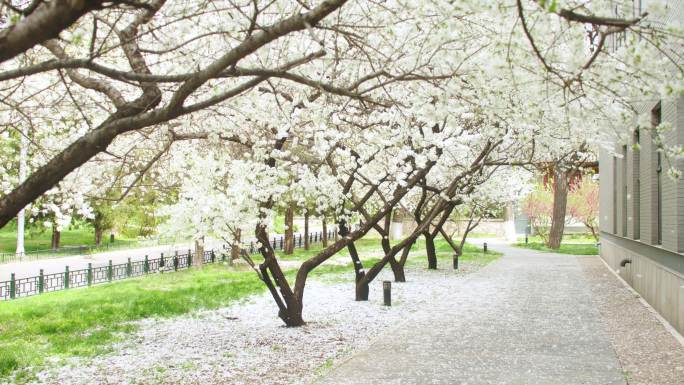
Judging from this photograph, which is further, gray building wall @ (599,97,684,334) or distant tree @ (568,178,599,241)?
distant tree @ (568,178,599,241)

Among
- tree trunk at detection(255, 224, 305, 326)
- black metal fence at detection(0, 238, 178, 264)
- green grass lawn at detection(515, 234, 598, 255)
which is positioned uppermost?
tree trunk at detection(255, 224, 305, 326)

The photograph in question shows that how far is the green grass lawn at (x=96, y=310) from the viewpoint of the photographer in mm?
9516

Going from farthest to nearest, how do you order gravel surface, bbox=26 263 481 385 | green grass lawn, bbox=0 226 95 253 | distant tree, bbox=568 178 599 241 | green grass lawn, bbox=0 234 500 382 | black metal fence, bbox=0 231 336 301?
distant tree, bbox=568 178 599 241
green grass lawn, bbox=0 226 95 253
black metal fence, bbox=0 231 336 301
green grass lawn, bbox=0 234 500 382
gravel surface, bbox=26 263 481 385

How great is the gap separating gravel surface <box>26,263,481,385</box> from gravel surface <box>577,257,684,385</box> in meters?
3.75

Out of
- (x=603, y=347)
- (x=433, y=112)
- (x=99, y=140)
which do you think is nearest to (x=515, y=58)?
(x=433, y=112)

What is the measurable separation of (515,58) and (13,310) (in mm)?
12754

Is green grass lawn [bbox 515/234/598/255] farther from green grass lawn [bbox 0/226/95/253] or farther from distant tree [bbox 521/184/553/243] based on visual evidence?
green grass lawn [bbox 0/226/95/253]

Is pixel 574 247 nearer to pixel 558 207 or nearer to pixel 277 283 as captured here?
pixel 558 207

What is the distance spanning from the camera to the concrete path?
23.5 ft

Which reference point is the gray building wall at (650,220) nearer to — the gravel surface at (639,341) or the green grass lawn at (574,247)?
the gravel surface at (639,341)

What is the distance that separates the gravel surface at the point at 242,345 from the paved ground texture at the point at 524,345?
0.71 meters

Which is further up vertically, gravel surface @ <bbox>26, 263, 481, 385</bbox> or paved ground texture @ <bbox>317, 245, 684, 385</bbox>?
paved ground texture @ <bbox>317, 245, 684, 385</bbox>

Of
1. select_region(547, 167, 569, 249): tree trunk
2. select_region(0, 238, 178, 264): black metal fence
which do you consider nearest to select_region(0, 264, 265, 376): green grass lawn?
select_region(0, 238, 178, 264): black metal fence

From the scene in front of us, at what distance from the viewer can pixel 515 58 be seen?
540cm
